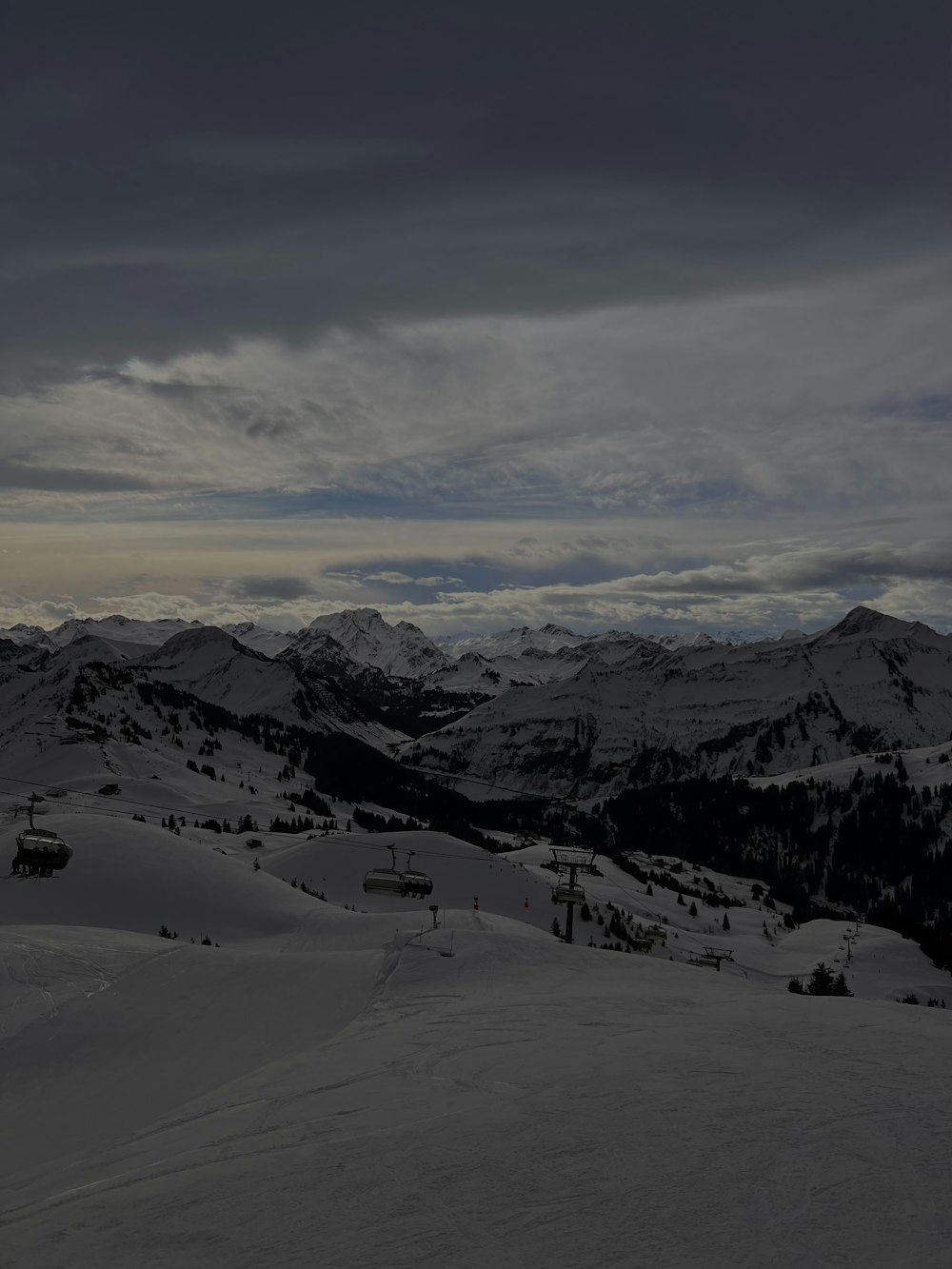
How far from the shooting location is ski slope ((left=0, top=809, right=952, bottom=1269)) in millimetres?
11906

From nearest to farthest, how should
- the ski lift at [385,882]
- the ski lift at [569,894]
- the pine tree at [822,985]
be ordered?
the ski lift at [385,882] < the ski lift at [569,894] < the pine tree at [822,985]

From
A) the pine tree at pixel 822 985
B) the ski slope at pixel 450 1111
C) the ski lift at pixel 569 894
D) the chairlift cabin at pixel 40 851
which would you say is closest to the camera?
the ski slope at pixel 450 1111

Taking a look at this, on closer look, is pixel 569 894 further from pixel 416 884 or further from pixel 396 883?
pixel 396 883

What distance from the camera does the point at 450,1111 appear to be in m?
16.7

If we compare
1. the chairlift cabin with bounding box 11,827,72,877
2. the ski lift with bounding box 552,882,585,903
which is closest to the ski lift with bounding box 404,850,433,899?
the ski lift with bounding box 552,882,585,903

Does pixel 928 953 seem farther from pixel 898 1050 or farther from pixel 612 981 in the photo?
pixel 898 1050

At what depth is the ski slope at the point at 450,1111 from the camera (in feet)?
39.1

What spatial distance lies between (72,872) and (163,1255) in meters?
52.2

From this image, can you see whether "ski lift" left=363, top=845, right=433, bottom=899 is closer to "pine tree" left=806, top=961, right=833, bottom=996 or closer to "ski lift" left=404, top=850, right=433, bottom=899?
"ski lift" left=404, top=850, right=433, bottom=899

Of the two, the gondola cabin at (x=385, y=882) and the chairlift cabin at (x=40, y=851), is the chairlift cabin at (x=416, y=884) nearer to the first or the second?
the gondola cabin at (x=385, y=882)

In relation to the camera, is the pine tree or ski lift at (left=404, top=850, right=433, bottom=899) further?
the pine tree

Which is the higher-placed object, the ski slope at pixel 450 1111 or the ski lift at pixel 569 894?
the ski slope at pixel 450 1111

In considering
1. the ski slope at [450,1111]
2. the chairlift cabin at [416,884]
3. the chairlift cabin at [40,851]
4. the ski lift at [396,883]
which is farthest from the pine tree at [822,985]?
the chairlift cabin at [40,851]

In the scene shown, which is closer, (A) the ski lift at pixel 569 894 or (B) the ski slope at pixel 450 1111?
(B) the ski slope at pixel 450 1111
